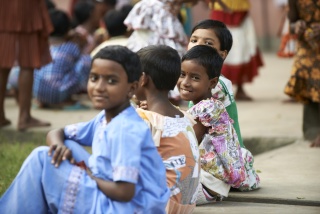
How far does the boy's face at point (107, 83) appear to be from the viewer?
143 inches

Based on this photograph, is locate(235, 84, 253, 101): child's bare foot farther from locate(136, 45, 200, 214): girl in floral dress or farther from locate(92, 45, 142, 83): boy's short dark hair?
locate(92, 45, 142, 83): boy's short dark hair

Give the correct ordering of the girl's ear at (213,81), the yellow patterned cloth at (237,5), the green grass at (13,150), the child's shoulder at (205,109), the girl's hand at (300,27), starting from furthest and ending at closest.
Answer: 1. the yellow patterned cloth at (237,5)
2. the girl's hand at (300,27)
3. the green grass at (13,150)
4. the girl's ear at (213,81)
5. the child's shoulder at (205,109)

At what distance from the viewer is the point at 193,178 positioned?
4.12 metres

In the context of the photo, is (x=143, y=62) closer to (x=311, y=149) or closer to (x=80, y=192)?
(x=80, y=192)

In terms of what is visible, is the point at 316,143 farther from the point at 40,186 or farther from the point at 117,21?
the point at 40,186

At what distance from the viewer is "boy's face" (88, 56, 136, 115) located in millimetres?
3639

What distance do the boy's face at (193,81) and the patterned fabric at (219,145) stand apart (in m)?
0.08

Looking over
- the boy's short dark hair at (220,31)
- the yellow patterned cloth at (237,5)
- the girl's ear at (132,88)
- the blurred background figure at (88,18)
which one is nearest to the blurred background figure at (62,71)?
the blurred background figure at (88,18)

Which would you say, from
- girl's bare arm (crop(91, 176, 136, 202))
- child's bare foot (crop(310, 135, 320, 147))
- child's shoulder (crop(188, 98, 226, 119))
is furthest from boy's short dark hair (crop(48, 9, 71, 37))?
girl's bare arm (crop(91, 176, 136, 202))

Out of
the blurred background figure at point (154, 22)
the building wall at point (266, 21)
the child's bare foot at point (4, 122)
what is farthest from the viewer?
the building wall at point (266, 21)

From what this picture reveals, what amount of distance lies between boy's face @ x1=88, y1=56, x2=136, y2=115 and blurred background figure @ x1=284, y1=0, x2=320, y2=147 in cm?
292

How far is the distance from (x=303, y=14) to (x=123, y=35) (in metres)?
2.49

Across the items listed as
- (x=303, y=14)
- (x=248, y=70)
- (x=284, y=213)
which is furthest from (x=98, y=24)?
(x=284, y=213)

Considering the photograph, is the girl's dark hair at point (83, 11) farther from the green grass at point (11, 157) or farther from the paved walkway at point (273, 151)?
the green grass at point (11, 157)
